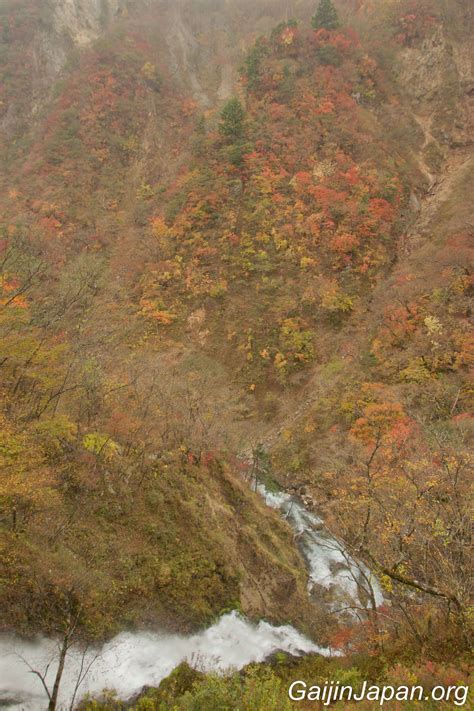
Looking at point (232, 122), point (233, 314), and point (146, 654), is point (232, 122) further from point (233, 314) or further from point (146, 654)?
point (146, 654)

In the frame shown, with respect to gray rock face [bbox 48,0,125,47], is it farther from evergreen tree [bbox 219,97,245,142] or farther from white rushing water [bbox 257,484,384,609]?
white rushing water [bbox 257,484,384,609]

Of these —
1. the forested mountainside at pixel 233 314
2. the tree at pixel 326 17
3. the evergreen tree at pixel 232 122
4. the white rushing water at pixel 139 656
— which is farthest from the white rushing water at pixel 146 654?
the tree at pixel 326 17

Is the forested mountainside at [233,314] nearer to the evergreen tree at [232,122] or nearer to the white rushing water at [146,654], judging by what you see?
the evergreen tree at [232,122]

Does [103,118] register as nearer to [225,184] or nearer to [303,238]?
[225,184]

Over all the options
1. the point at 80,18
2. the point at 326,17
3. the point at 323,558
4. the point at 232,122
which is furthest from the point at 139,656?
the point at 80,18

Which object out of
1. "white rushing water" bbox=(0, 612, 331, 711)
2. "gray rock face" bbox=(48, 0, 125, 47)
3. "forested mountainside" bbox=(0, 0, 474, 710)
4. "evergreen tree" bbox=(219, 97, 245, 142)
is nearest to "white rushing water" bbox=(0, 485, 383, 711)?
"white rushing water" bbox=(0, 612, 331, 711)

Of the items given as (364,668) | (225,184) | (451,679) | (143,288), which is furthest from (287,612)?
(225,184)
